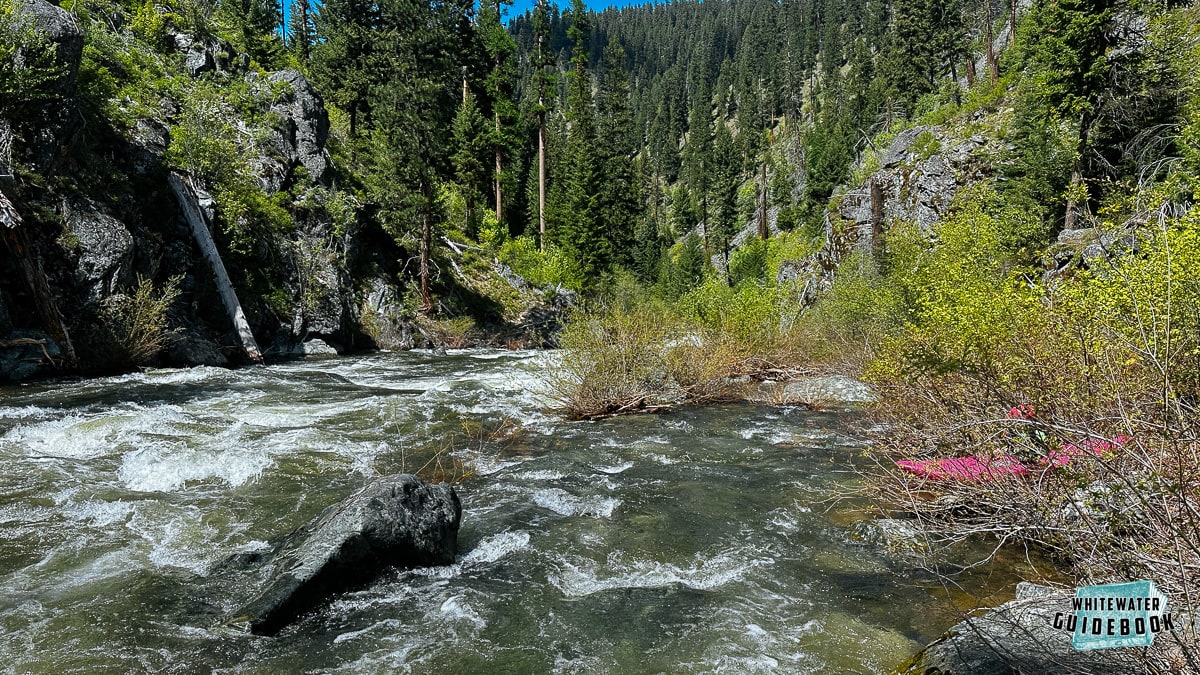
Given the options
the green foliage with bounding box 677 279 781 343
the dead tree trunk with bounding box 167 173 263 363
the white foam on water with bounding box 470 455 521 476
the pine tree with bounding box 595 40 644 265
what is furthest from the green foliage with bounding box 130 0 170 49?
the white foam on water with bounding box 470 455 521 476

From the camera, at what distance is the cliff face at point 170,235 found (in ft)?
44.3

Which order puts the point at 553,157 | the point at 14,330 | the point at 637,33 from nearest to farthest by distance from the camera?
the point at 14,330, the point at 553,157, the point at 637,33

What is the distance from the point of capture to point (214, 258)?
18078 mm

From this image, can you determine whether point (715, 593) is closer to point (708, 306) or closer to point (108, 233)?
point (708, 306)

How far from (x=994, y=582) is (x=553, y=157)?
54.4m

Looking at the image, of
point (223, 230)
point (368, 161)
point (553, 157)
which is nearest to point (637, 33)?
point (553, 157)

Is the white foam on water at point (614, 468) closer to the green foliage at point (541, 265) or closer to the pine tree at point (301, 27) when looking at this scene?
the green foliage at point (541, 265)

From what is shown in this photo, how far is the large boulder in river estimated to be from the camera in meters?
4.61

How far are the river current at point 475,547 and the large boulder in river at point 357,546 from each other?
15 centimetres

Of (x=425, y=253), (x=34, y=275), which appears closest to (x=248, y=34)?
(x=425, y=253)

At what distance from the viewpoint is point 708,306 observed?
18.5 metres

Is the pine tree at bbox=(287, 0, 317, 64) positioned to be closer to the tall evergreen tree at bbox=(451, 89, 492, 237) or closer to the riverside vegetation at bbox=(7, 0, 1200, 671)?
the riverside vegetation at bbox=(7, 0, 1200, 671)

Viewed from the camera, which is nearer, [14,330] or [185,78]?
[14,330]

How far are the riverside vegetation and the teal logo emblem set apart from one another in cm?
74
